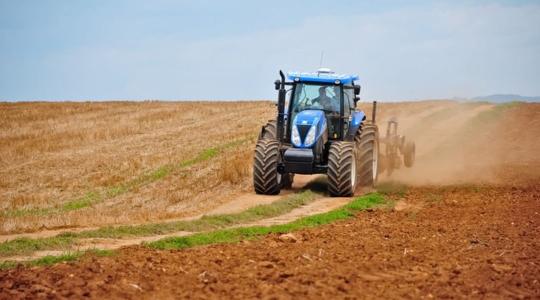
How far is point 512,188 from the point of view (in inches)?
836

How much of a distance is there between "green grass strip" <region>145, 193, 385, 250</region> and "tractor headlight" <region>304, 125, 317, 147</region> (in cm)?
193

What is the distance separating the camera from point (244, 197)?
20078 millimetres

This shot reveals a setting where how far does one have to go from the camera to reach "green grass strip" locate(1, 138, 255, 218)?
2130cm

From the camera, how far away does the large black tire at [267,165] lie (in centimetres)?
1973

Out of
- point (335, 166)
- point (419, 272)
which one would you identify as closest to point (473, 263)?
point (419, 272)

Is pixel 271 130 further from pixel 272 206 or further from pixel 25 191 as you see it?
pixel 25 191

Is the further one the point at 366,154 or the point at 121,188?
the point at 121,188

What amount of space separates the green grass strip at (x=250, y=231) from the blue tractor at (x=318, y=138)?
5.12ft

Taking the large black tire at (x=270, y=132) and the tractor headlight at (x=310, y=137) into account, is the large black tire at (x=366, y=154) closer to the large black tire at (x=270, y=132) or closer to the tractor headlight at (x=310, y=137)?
the tractor headlight at (x=310, y=137)

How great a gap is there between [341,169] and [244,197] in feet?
7.48

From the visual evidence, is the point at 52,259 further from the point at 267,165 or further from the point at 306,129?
the point at 306,129

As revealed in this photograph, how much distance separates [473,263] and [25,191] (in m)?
18.1

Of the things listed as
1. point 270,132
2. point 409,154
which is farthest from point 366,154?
point 409,154

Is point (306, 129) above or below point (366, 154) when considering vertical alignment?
above
